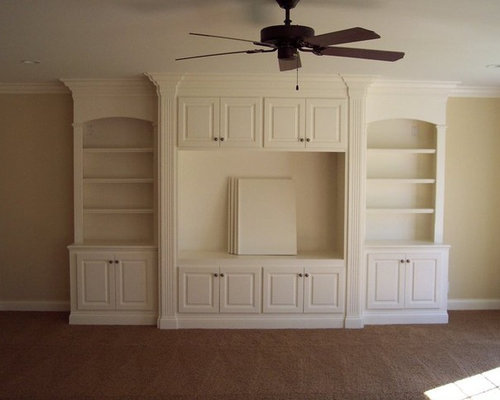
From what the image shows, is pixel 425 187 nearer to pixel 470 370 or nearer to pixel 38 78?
pixel 470 370

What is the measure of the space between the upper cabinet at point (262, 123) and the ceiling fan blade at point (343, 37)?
7.01 ft

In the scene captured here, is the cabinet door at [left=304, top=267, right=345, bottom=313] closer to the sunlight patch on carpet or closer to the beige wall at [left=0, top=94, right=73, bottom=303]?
the sunlight patch on carpet

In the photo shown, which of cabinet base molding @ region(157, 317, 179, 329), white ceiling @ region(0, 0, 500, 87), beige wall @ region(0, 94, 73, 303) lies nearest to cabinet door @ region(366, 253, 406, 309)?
white ceiling @ region(0, 0, 500, 87)

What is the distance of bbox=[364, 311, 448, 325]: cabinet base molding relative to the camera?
495 centimetres

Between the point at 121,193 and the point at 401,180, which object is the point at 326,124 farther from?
the point at 121,193

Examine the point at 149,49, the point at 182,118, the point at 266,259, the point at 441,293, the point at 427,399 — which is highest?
the point at 149,49

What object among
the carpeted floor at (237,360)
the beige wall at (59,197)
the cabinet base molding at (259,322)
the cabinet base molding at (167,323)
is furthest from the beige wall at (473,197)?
the cabinet base molding at (167,323)

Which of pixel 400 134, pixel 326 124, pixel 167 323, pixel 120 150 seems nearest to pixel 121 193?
pixel 120 150

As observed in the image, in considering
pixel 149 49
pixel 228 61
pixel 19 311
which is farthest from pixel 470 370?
pixel 19 311

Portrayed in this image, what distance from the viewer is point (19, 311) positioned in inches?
210

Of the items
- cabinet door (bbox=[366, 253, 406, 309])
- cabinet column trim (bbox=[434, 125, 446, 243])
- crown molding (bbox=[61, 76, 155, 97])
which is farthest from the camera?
cabinet column trim (bbox=[434, 125, 446, 243])

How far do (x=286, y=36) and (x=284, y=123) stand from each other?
7.13 ft

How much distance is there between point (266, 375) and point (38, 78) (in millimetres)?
3478

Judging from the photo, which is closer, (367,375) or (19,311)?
(367,375)
